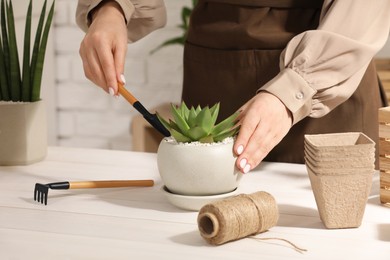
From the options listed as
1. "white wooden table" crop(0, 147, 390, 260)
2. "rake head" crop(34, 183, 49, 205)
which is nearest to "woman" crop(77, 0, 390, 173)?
"white wooden table" crop(0, 147, 390, 260)

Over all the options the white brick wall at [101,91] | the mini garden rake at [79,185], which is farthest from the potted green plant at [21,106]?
the white brick wall at [101,91]

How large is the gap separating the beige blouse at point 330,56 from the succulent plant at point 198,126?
19 cm

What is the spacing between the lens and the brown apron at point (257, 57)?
1.78m

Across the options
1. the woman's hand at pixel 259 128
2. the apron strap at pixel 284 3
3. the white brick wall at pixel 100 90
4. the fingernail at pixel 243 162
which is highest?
the apron strap at pixel 284 3

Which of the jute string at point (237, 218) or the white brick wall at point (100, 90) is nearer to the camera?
the jute string at point (237, 218)

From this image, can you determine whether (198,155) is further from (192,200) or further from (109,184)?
(109,184)

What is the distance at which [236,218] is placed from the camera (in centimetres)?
113

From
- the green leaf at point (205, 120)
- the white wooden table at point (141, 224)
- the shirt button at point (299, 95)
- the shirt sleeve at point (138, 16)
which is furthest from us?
the shirt sleeve at point (138, 16)

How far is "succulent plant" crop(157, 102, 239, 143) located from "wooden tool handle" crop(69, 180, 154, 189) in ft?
0.61

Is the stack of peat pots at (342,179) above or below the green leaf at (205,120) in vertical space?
below

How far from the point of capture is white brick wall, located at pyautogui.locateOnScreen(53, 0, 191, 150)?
321 centimetres

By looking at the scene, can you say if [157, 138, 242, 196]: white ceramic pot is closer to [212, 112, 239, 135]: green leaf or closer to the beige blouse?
[212, 112, 239, 135]: green leaf

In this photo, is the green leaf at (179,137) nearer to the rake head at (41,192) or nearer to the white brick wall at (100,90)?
the rake head at (41,192)

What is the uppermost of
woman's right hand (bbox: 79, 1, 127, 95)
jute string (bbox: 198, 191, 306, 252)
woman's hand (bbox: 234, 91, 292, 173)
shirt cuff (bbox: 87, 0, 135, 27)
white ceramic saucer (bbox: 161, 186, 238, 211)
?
shirt cuff (bbox: 87, 0, 135, 27)
